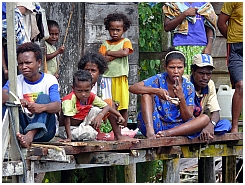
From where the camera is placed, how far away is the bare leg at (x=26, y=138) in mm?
5547

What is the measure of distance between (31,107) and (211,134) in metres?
2.23

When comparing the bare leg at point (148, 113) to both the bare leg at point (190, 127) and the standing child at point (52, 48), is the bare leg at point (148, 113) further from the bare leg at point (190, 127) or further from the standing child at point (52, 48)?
the standing child at point (52, 48)

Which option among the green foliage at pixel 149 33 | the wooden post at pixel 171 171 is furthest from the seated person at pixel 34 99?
the green foliage at pixel 149 33

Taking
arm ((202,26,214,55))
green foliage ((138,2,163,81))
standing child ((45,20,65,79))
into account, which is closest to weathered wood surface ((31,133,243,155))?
arm ((202,26,214,55))

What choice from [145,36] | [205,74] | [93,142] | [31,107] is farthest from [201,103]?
[145,36]

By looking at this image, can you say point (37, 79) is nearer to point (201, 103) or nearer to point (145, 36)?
point (201, 103)

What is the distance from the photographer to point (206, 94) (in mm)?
7609

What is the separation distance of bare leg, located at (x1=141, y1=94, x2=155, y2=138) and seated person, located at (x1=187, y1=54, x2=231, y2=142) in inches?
28.8

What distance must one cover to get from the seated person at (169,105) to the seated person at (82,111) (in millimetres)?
342

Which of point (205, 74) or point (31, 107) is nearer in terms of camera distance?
point (31, 107)

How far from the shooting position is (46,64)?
8180 millimetres

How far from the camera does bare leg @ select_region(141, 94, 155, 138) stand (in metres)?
6.75

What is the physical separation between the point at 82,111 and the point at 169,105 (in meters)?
0.92

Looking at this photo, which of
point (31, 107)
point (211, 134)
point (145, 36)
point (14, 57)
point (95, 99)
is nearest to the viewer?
point (14, 57)
